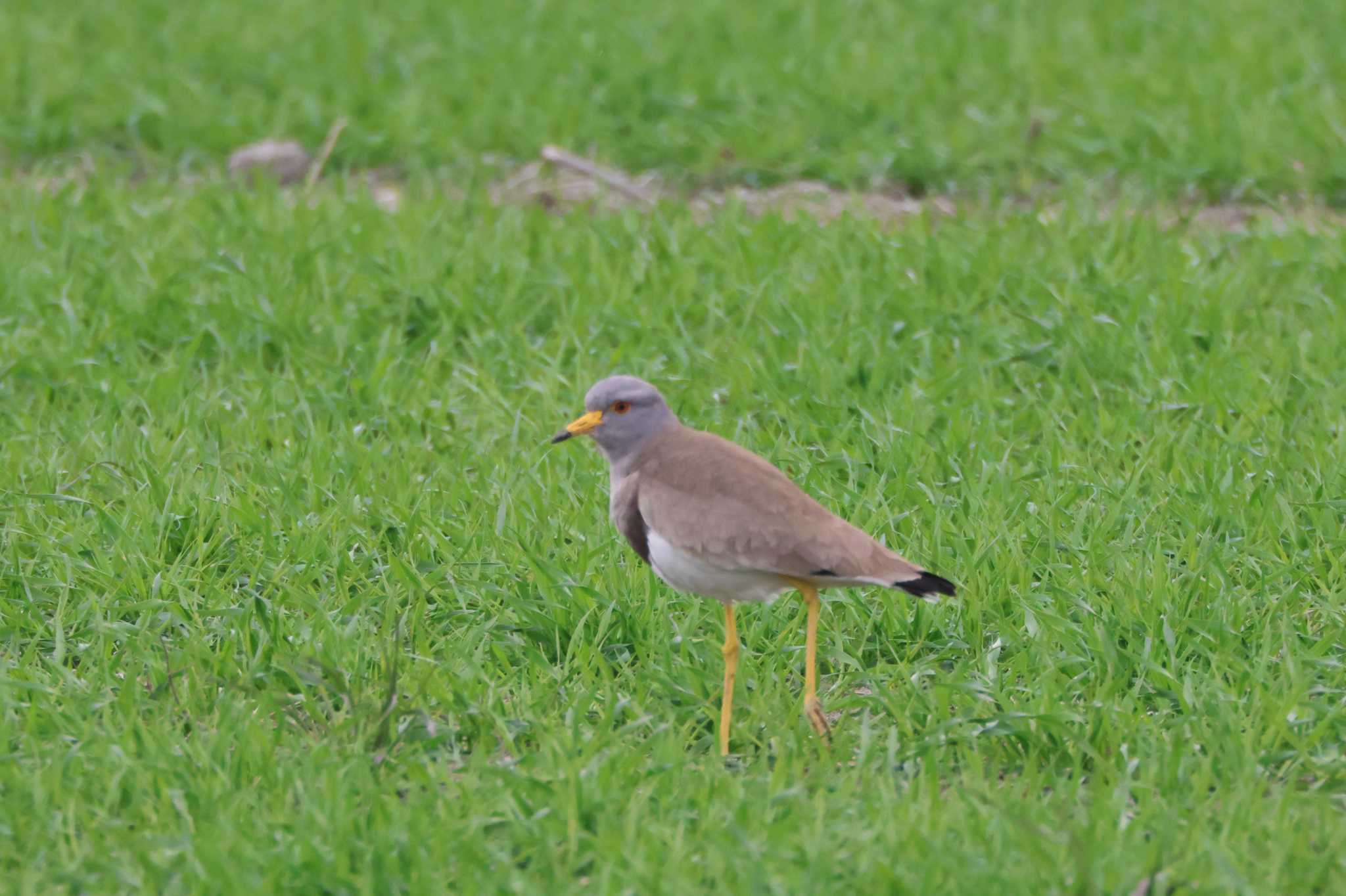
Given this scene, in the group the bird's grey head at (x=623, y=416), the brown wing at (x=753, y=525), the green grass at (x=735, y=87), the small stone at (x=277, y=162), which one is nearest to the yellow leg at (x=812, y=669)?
the brown wing at (x=753, y=525)

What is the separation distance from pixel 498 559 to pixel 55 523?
4.40 feet

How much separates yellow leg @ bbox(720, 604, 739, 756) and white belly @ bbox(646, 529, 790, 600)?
0.09 metres

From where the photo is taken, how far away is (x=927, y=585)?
3.57 meters

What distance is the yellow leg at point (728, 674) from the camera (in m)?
3.74

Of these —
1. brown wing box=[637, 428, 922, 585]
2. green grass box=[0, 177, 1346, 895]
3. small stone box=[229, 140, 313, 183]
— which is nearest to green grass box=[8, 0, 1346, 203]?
small stone box=[229, 140, 313, 183]

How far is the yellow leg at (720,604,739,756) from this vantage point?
147 inches

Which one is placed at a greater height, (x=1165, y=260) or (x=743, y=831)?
(x=1165, y=260)

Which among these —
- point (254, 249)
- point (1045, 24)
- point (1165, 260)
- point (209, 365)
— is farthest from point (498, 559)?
point (1045, 24)

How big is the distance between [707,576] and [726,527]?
13cm

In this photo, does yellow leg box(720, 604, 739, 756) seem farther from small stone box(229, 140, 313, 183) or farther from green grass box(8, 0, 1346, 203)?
small stone box(229, 140, 313, 183)

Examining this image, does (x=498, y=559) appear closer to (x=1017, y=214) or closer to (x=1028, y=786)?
(x=1028, y=786)

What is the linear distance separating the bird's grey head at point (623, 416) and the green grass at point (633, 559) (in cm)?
53

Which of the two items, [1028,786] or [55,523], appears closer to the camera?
[1028,786]

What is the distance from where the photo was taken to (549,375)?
5.85 metres
